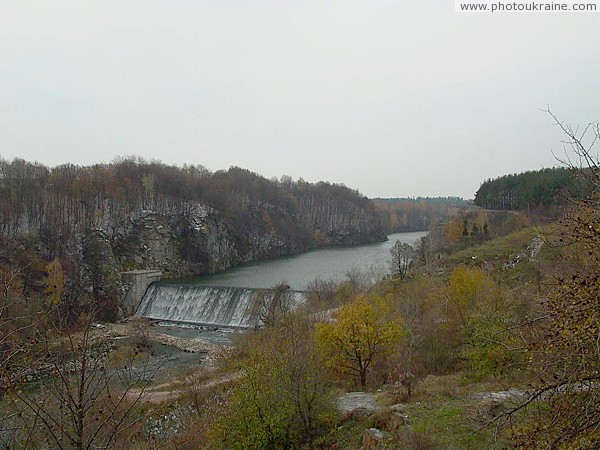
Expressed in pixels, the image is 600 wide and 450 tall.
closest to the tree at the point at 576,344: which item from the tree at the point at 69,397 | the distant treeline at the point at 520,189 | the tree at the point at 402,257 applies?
the tree at the point at 69,397

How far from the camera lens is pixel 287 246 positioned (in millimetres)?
79000

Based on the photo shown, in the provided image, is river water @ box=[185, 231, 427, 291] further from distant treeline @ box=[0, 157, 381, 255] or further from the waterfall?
distant treeline @ box=[0, 157, 381, 255]

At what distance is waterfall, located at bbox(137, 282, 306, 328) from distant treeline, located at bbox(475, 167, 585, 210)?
94.7ft

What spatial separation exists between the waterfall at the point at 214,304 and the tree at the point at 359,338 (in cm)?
1335

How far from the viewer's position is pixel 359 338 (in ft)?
53.3

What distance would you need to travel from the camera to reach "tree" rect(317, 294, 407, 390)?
16266 mm

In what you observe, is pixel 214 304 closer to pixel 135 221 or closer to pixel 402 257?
pixel 402 257

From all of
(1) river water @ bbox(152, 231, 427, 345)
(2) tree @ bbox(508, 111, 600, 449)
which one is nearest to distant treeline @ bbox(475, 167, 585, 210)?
(1) river water @ bbox(152, 231, 427, 345)

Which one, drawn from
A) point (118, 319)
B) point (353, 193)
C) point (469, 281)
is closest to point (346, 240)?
point (353, 193)

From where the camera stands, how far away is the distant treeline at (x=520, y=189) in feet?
151

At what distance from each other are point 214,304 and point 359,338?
21851mm

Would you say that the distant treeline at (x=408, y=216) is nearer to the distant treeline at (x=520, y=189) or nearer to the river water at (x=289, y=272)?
the distant treeline at (x=520, y=189)

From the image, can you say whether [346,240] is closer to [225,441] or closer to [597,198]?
[225,441]

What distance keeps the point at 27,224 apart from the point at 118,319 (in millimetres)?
15481
